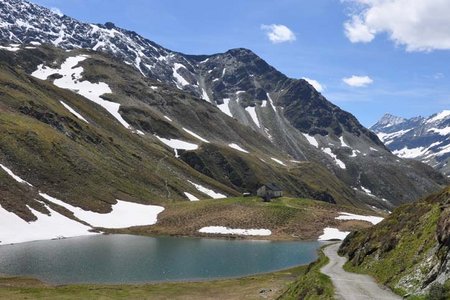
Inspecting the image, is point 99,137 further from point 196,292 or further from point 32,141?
point 196,292

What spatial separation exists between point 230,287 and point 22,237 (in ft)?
177

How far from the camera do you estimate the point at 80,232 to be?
108500mm

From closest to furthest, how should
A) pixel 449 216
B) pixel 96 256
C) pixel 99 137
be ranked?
1. pixel 449 216
2. pixel 96 256
3. pixel 99 137

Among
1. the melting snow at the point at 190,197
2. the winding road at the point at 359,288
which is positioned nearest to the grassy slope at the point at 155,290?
the winding road at the point at 359,288

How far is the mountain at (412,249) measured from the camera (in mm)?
32594

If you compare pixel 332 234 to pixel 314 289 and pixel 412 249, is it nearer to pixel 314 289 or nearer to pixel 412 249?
pixel 412 249

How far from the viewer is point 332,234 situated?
122 meters

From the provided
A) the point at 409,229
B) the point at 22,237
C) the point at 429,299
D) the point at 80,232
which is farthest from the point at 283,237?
the point at 429,299

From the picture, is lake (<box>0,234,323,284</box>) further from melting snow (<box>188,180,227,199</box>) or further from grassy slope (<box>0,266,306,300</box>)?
melting snow (<box>188,180,227,199</box>)

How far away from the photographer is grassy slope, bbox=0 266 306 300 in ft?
167

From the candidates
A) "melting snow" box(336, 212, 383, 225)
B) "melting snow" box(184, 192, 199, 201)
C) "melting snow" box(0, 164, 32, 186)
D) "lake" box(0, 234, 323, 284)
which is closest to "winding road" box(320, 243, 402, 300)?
"lake" box(0, 234, 323, 284)

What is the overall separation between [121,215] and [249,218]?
1291 inches

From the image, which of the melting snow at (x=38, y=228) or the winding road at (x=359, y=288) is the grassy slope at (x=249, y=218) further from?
the winding road at (x=359, y=288)

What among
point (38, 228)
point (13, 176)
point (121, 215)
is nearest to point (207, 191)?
point (121, 215)
